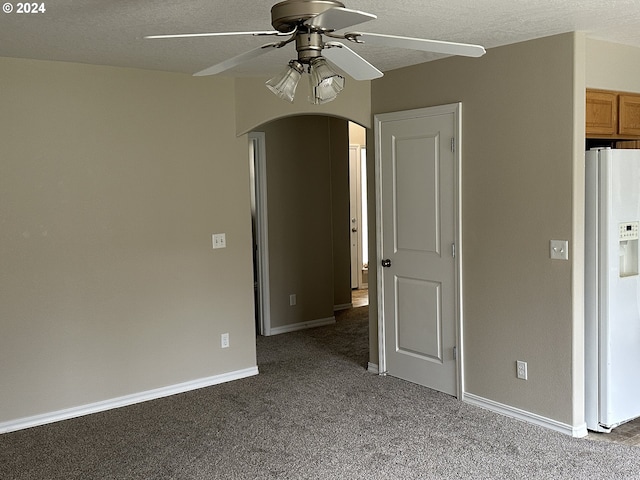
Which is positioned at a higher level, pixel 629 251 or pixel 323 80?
pixel 323 80

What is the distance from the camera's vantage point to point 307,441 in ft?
12.4

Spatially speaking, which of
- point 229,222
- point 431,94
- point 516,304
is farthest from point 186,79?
point 516,304

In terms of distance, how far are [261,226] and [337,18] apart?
181 inches

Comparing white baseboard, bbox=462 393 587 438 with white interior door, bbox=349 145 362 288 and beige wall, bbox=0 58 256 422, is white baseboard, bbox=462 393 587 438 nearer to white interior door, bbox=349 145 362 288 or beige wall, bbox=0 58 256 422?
beige wall, bbox=0 58 256 422

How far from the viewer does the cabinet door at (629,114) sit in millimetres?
4055

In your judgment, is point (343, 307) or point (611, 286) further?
point (343, 307)

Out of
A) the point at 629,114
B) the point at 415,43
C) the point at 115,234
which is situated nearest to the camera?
the point at 415,43

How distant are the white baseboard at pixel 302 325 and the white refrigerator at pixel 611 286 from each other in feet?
11.2

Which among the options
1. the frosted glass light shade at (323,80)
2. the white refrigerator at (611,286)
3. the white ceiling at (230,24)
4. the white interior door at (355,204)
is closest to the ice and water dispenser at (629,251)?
the white refrigerator at (611,286)

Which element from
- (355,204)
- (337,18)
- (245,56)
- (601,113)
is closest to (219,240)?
(245,56)

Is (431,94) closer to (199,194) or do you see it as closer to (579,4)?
(579,4)

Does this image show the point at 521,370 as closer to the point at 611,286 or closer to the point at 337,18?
the point at 611,286

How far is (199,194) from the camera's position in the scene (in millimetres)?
4770

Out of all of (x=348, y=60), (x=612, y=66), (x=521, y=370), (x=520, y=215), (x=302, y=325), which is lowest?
(x=302, y=325)
